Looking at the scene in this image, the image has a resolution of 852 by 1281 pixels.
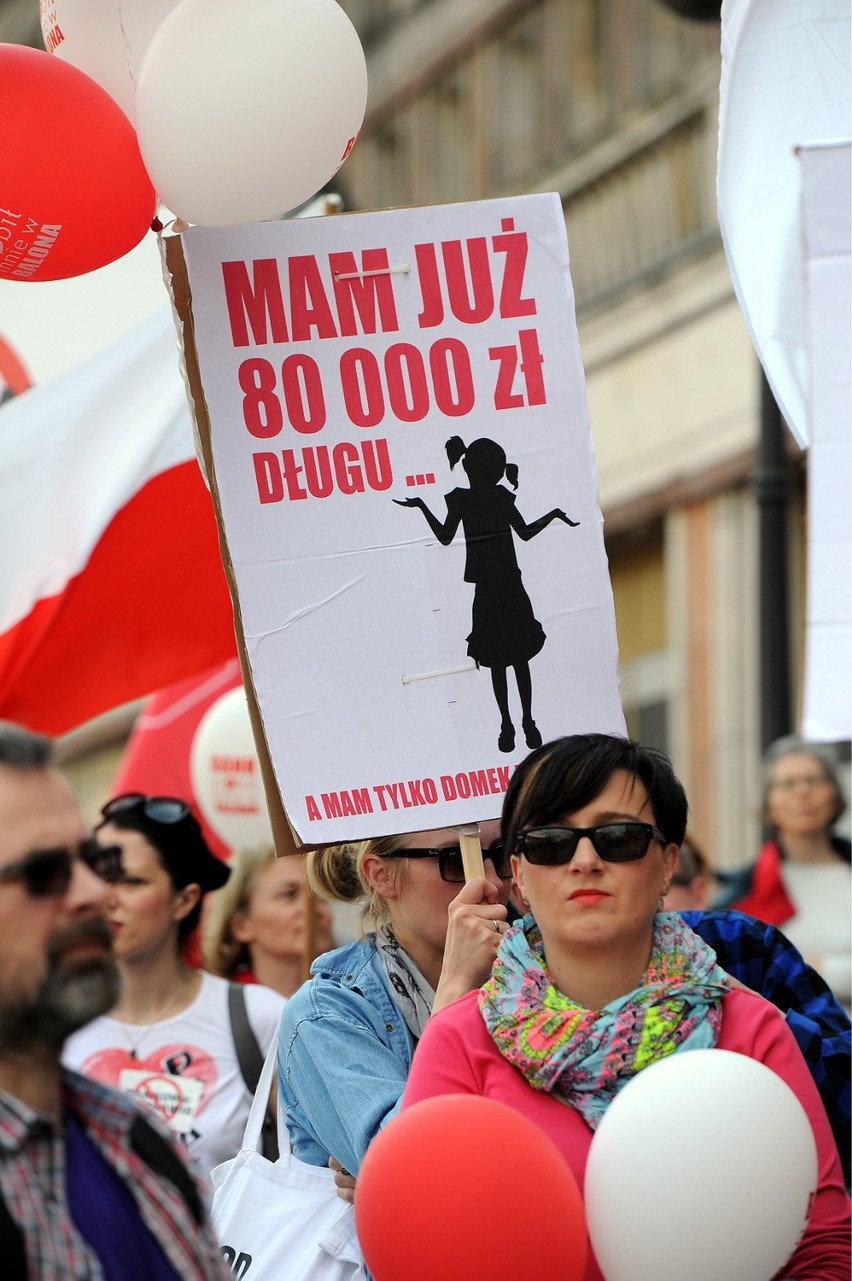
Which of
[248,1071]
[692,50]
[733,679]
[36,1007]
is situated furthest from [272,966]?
[692,50]

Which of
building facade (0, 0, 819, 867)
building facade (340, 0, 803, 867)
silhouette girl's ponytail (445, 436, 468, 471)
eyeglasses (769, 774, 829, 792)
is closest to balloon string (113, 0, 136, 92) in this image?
silhouette girl's ponytail (445, 436, 468, 471)

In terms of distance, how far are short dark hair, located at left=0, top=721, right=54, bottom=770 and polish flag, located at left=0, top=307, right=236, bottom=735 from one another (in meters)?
3.79

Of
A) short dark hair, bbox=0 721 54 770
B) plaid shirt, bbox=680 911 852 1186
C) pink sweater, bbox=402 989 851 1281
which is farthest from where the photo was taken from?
plaid shirt, bbox=680 911 852 1186

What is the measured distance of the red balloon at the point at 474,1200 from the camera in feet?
9.00

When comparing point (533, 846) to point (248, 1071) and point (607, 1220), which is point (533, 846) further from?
point (248, 1071)

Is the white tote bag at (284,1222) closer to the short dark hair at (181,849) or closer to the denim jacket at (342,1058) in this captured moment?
the denim jacket at (342,1058)

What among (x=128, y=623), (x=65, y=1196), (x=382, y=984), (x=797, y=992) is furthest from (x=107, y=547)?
(x=65, y=1196)

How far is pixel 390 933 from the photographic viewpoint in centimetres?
373

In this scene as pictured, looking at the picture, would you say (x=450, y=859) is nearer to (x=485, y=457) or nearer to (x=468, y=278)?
(x=485, y=457)

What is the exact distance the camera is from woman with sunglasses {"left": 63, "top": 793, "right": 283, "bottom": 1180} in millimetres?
5047

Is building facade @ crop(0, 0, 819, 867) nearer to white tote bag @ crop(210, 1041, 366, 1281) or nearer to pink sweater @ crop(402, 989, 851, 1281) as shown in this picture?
white tote bag @ crop(210, 1041, 366, 1281)

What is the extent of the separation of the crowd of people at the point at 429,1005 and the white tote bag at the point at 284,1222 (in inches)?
2.1

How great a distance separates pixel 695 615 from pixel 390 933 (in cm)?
951

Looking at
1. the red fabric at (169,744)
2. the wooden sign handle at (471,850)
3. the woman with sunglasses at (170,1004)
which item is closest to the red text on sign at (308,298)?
the wooden sign handle at (471,850)
